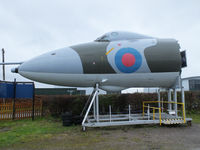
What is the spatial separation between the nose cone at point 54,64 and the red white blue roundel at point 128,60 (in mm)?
1764

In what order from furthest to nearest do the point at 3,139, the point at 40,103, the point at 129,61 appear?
the point at 40,103 < the point at 129,61 < the point at 3,139

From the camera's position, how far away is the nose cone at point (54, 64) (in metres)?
7.11

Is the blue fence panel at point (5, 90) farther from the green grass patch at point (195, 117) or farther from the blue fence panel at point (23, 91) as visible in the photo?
the green grass patch at point (195, 117)

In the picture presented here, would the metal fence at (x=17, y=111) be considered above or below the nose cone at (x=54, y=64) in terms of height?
below

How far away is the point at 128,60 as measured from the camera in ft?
24.2

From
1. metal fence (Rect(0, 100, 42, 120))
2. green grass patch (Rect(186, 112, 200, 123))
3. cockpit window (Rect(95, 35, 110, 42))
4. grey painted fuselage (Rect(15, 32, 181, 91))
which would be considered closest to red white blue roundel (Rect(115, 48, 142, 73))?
grey painted fuselage (Rect(15, 32, 181, 91))

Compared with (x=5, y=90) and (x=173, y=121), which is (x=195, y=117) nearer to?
(x=173, y=121)

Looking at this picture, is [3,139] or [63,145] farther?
[3,139]

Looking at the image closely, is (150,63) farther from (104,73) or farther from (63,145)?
(63,145)

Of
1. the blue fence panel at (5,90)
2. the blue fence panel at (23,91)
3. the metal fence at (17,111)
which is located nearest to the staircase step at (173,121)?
the metal fence at (17,111)

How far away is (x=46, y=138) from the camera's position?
5844mm

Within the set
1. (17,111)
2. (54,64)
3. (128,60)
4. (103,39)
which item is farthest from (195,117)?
(17,111)

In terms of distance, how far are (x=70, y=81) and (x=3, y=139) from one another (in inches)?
133

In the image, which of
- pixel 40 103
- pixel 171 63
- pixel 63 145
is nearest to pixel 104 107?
pixel 40 103
